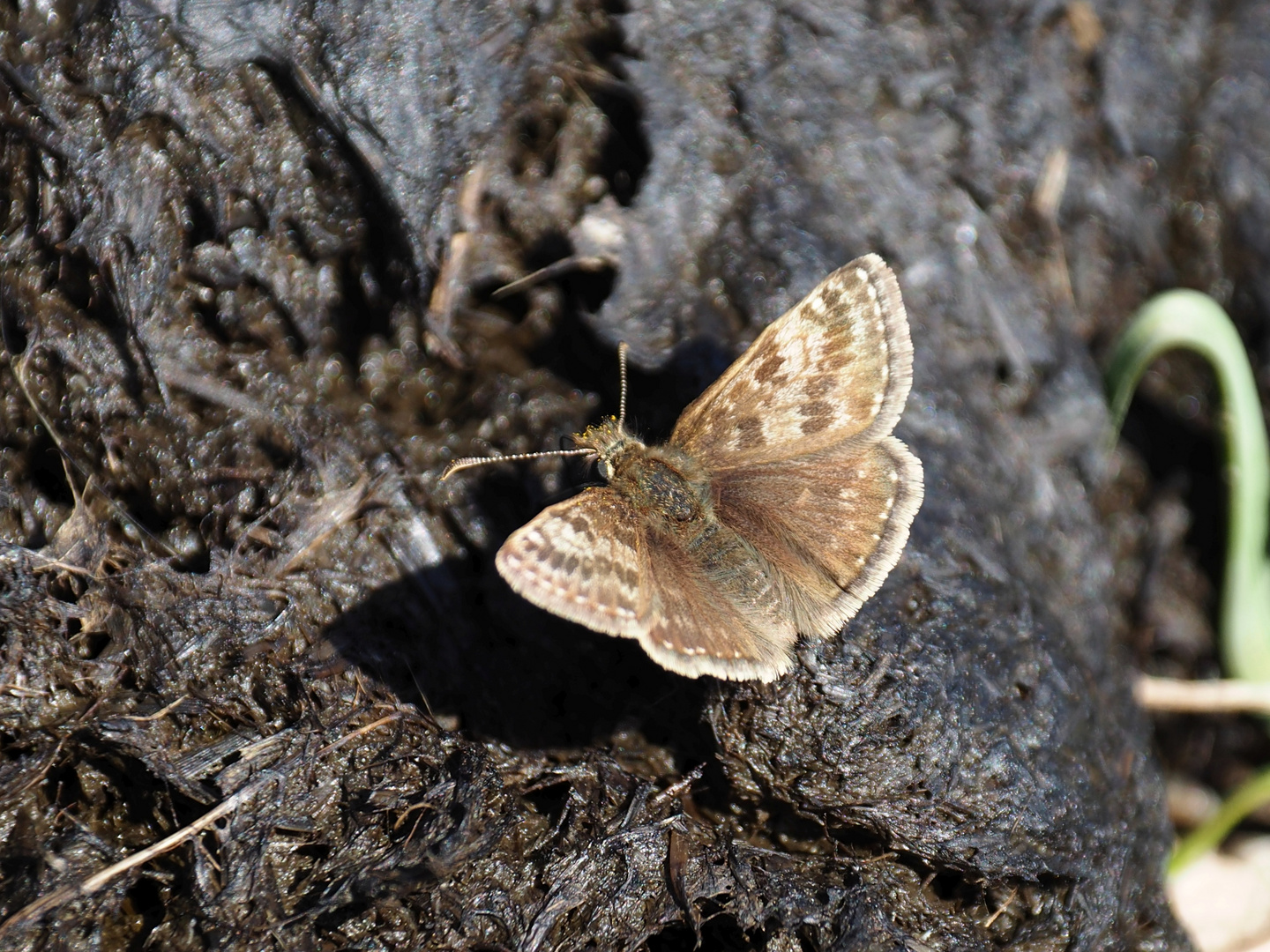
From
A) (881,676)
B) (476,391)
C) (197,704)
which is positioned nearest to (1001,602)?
A: (881,676)

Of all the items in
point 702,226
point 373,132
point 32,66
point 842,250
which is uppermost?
point 32,66

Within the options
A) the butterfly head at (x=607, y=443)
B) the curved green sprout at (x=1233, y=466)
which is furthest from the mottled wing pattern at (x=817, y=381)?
Result: the curved green sprout at (x=1233, y=466)

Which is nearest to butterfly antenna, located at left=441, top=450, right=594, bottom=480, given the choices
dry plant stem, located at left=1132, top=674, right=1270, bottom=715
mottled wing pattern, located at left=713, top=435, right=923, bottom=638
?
mottled wing pattern, located at left=713, top=435, right=923, bottom=638

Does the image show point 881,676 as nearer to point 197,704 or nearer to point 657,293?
point 657,293

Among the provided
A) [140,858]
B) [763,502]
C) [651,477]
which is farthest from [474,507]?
[140,858]

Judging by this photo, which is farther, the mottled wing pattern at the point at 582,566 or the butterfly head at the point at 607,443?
the butterfly head at the point at 607,443

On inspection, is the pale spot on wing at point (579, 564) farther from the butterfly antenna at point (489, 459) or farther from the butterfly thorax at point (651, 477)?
the butterfly antenna at point (489, 459)
